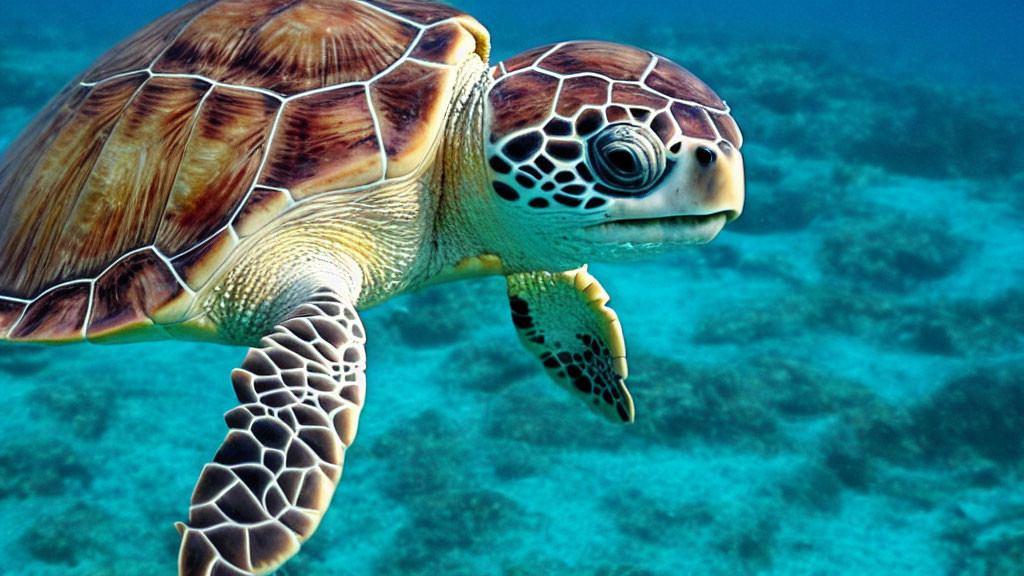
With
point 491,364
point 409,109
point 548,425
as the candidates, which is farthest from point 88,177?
point 491,364

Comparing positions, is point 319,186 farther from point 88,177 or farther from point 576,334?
point 576,334

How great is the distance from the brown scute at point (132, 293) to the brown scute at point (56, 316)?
53 millimetres

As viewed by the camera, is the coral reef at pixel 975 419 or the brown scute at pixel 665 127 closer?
the brown scute at pixel 665 127

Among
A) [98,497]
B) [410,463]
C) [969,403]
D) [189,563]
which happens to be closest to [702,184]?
[189,563]

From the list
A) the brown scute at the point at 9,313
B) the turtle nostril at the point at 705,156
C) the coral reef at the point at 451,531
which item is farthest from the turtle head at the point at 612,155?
the coral reef at the point at 451,531

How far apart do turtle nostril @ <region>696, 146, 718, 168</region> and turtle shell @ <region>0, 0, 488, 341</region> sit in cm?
75

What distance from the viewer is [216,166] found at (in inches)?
80.3

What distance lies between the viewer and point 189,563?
1.47 m

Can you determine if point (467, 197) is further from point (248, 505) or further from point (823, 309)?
point (823, 309)

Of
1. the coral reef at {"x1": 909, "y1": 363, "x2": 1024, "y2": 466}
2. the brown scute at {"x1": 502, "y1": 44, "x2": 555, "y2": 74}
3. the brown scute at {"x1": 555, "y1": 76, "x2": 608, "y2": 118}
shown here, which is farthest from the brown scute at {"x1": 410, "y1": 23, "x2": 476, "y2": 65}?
the coral reef at {"x1": 909, "y1": 363, "x2": 1024, "y2": 466}

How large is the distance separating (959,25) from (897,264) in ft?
111

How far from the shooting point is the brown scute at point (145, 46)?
2.39 meters

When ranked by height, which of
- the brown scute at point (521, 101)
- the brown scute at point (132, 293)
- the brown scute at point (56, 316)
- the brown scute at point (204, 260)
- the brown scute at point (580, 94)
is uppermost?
the brown scute at point (580, 94)

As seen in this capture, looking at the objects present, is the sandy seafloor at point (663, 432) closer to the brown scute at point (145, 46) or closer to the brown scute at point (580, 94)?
the brown scute at point (145, 46)
